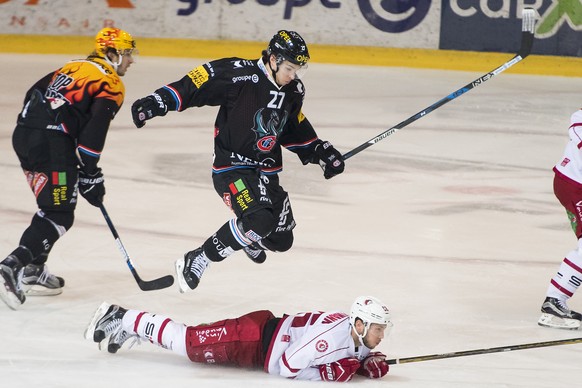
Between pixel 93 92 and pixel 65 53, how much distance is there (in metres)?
6.74

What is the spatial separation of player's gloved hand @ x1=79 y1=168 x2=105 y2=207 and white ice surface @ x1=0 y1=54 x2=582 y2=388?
0.44 m

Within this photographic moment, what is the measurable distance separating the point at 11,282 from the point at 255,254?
3.43 ft

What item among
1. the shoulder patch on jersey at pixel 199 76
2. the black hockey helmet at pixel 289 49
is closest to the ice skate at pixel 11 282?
the shoulder patch on jersey at pixel 199 76

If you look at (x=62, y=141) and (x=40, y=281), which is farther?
(x=40, y=281)

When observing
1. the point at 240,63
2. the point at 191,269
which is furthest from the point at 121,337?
the point at 240,63

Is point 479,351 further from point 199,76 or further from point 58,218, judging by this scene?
point 58,218

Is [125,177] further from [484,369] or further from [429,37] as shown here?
[429,37]

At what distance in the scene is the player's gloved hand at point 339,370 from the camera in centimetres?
→ 390

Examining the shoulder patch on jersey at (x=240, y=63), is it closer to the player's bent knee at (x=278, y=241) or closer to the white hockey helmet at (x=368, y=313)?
the player's bent knee at (x=278, y=241)

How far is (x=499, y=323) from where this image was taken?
482cm

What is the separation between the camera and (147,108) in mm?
4676

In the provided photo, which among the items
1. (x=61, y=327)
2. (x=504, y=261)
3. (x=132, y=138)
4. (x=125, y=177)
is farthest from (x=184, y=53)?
(x=61, y=327)

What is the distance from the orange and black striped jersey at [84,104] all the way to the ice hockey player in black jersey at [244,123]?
13cm

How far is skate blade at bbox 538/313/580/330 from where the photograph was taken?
4758mm
